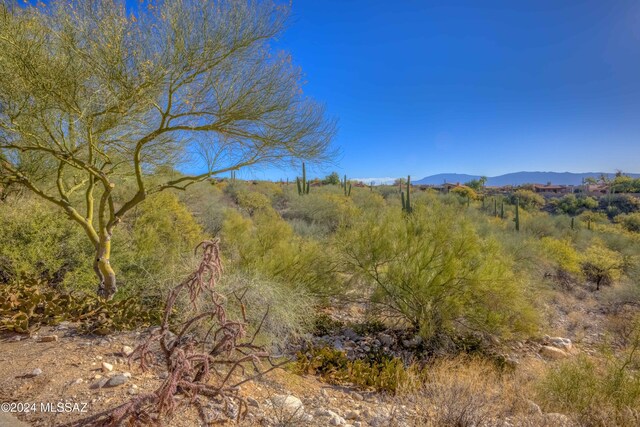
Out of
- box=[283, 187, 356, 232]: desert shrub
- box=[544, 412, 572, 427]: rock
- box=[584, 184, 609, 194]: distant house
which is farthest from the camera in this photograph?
box=[584, 184, 609, 194]: distant house

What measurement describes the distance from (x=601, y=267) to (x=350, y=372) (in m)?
18.1

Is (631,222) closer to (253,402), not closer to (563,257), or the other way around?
(563,257)

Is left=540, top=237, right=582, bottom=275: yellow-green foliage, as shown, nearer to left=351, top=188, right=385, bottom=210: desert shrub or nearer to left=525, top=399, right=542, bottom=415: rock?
left=351, top=188, right=385, bottom=210: desert shrub

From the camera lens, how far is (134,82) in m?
5.02

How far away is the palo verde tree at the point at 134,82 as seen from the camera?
188 inches

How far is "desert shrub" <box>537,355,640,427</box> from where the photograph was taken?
4320 millimetres

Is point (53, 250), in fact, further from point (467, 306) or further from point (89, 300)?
point (467, 306)

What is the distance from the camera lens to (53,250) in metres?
6.65

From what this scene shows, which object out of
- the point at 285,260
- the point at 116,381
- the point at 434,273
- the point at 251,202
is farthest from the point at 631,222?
the point at 116,381

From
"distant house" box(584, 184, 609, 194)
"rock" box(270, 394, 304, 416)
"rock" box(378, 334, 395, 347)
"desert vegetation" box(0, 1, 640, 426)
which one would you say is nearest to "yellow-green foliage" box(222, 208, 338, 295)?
"desert vegetation" box(0, 1, 640, 426)

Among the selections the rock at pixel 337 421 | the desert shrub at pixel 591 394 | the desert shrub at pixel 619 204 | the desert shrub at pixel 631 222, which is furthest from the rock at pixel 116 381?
the desert shrub at pixel 619 204

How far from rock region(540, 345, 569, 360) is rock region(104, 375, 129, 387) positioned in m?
9.19

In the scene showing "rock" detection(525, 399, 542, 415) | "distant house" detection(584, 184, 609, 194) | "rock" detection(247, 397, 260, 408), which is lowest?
"rock" detection(525, 399, 542, 415)

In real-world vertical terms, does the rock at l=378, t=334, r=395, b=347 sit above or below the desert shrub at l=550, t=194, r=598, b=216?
below
